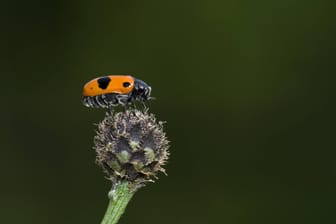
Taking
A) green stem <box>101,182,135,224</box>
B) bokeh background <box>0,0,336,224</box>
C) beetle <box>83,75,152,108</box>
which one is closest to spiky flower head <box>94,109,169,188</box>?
green stem <box>101,182,135,224</box>

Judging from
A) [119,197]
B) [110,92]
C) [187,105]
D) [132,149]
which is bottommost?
[119,197]

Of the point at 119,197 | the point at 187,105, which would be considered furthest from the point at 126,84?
the point at 187,105

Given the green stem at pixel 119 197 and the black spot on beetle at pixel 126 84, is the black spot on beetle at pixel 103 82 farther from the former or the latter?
the green stem at pixel 119 197

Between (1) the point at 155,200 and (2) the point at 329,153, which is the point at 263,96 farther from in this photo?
(1) the point at 155,200

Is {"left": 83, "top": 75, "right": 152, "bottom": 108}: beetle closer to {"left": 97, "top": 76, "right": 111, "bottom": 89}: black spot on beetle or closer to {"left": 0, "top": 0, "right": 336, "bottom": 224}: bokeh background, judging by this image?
{"left": 97, "top": 76, "right": 111, "bottom": 89}: black spot on beetle

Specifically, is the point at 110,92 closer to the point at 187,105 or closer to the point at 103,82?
the point at 103,82

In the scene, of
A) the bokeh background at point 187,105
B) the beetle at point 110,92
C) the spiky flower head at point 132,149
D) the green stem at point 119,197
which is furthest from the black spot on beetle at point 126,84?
the bokeh background at point 187,105
